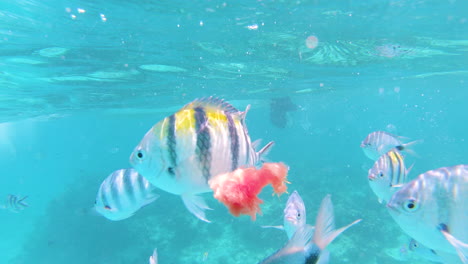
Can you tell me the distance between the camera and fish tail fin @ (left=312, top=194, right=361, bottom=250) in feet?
5.97

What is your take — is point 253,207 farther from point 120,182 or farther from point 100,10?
point 100,10

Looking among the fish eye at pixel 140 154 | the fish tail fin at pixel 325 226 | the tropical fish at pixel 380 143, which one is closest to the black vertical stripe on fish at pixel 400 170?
the tropical fish at pixel 380 143

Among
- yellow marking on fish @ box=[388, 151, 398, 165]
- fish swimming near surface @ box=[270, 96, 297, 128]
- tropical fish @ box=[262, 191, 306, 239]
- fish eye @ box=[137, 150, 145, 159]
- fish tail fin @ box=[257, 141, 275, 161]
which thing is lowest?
fish swimming near surface @ box=[270, 96, 297, 128]

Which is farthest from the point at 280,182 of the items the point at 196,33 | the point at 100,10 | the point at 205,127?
the point at 196,33

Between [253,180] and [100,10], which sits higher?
[100,10]

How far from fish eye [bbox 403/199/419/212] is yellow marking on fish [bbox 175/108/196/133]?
7.03 feet

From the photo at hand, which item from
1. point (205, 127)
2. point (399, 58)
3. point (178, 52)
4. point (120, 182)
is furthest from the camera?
point (399, 58)

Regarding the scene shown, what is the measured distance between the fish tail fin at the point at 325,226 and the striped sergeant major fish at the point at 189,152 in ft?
2.37

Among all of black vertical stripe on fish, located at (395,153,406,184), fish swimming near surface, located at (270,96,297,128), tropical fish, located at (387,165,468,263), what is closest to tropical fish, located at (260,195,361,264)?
tropical fish, located at (387,165,468,263)

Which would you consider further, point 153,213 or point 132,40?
point 153,213

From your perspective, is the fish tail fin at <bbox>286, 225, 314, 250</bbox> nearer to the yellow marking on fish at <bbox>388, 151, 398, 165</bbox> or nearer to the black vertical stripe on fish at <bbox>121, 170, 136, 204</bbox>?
the black vertical stripe on fish at <bbox>121, 170, 136, 204</bbox>

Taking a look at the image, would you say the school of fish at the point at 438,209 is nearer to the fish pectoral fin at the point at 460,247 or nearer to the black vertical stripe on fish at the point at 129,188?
the fish pectoral fin at the point at 460,247

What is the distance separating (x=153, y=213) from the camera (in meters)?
19.9

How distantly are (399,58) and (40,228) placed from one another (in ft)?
110
